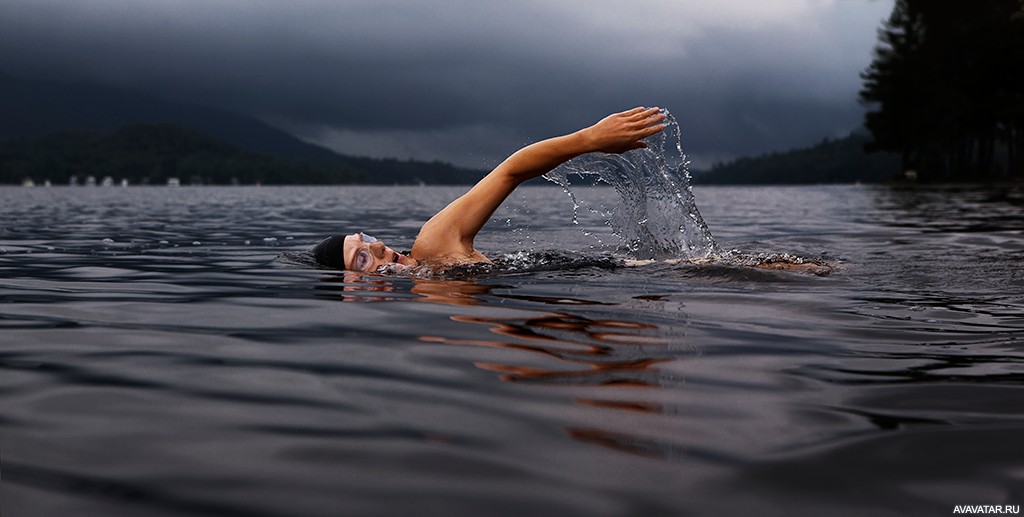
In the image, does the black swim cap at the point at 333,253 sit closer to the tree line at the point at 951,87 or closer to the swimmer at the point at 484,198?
the swimmer at the point at 484,198

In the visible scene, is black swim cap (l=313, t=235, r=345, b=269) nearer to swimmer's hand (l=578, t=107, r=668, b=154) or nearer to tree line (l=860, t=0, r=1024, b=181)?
swimmer's hand (l=578, t=107, r=668, b=154)

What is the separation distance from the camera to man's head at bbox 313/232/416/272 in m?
8.13

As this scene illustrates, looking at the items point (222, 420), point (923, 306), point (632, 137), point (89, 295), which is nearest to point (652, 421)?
point (222, 420)

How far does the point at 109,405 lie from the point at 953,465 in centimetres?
291

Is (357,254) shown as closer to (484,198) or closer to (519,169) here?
(484,198)

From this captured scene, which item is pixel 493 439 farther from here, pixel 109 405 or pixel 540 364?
pixel 109 405

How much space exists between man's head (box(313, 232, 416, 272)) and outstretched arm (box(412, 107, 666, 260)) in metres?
0.37

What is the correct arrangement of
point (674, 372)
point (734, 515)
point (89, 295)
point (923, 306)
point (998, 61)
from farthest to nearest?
point (998, 61) < point (89, 295) < point (923, 306) < point (674, 372) < point (734, 515)

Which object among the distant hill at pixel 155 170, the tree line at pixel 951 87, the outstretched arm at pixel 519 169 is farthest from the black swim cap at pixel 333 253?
the distant hill at pixel 155 170

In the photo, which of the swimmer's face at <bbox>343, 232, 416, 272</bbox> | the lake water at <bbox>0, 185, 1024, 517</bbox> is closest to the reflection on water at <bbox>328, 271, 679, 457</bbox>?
the lake water at <bbox>0, 185, 1024, 517</bbox>

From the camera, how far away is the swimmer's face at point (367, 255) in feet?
26.6

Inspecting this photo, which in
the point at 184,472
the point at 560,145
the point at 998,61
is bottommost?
the point at 184,472

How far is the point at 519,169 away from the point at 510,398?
4.33 metres

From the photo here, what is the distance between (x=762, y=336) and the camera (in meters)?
4.70
